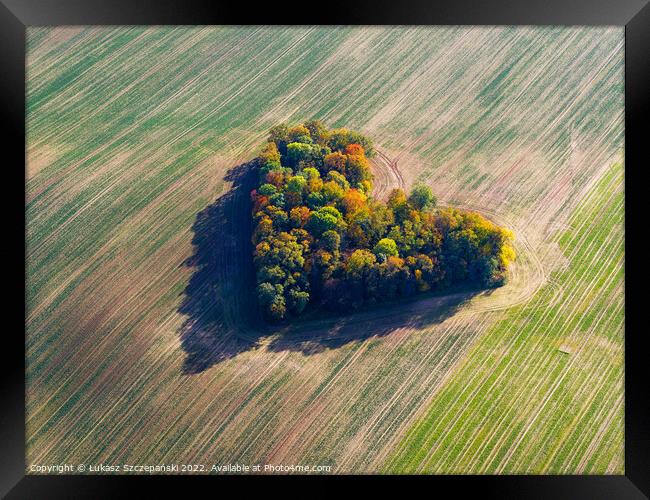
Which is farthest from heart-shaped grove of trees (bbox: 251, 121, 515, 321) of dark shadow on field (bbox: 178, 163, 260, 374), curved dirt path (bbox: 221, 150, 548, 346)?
dark shadow on field (bbox: 178, 163, 260, 374)

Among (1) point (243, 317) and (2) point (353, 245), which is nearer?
(1) point (243, 317)

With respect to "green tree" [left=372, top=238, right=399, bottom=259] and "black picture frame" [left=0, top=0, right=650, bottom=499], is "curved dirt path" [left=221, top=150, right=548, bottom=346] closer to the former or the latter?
"green tree" [left=372, top=238, right=399, bottom=259]

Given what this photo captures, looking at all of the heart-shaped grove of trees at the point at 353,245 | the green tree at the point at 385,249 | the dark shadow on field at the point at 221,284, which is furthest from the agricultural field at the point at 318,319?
the green tree at the point at 385,249

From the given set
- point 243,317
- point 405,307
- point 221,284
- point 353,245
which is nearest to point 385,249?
point 353,245

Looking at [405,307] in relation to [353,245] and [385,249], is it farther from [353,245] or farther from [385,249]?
[353,245]

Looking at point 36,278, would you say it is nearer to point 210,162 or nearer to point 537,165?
point 210,162
